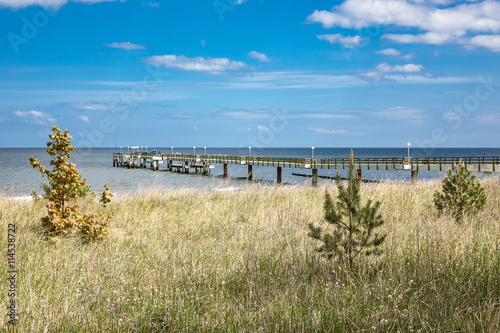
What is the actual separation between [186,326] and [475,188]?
27.8 ft

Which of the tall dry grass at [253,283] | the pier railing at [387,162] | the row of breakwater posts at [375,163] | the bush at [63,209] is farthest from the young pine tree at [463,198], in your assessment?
the pier railing at [387,162]

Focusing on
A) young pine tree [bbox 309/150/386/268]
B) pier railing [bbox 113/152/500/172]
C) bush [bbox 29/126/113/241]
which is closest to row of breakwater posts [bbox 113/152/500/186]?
pier railing [bbox 113/152/500/172]

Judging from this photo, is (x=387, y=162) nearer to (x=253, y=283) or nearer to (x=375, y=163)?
(x=375, y=163)

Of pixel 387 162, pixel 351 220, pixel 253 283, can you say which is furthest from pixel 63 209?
pixel 387 162

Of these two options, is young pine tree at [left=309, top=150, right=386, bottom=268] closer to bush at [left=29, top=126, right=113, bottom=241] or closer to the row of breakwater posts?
bush at [left=29, top=126, right=113, bottom=241]

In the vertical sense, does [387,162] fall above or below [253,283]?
above

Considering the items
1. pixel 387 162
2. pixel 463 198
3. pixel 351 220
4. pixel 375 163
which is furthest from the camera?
pixel 375 163

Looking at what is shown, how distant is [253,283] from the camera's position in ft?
15.1

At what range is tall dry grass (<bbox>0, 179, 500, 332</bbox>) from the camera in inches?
152

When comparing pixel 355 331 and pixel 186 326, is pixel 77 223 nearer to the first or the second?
pixel 186 326

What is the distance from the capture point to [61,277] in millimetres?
5008

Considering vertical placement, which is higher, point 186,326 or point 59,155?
point 59,155

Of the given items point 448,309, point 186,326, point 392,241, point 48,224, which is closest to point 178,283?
point 186,326

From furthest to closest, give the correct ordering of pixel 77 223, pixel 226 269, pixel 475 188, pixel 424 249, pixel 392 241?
pixel 475 188 → pixel 77 223 → pixel 392 241 → pixel 424 249 → pixel 226 269
